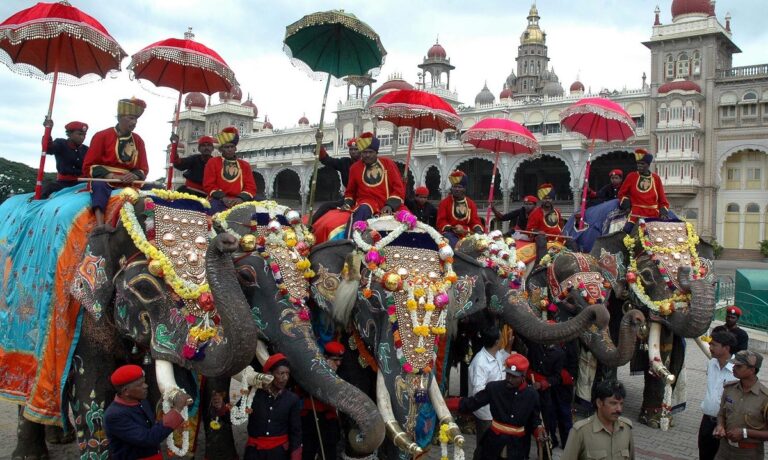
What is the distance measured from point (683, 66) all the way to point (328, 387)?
3958cm

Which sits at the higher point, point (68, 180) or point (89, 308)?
point (68, 180)

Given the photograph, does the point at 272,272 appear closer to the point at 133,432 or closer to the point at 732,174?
the point at 133,432

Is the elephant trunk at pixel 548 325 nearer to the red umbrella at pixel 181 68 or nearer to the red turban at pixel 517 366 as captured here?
the red turban at pixel 517 366

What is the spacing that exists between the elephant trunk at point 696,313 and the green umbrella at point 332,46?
4299 mm

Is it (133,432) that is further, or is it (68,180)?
(68,180)

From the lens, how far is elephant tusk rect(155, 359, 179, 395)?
4.15 metres

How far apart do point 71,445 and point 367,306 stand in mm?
3718

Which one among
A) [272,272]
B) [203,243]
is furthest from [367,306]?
[203,243]

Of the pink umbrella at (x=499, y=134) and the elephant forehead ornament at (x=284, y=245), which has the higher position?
the pink umbrella at (x=499, y=134)

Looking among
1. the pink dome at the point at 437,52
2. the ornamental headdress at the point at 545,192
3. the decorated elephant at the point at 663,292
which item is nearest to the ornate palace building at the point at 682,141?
the pink dome at the point at 437,52

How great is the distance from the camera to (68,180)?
670cm

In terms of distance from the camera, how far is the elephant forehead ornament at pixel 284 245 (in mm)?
5078

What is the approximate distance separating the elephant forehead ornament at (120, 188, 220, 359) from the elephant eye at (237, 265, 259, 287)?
1.13ft

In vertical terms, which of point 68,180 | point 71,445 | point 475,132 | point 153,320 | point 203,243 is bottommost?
point 71,445
